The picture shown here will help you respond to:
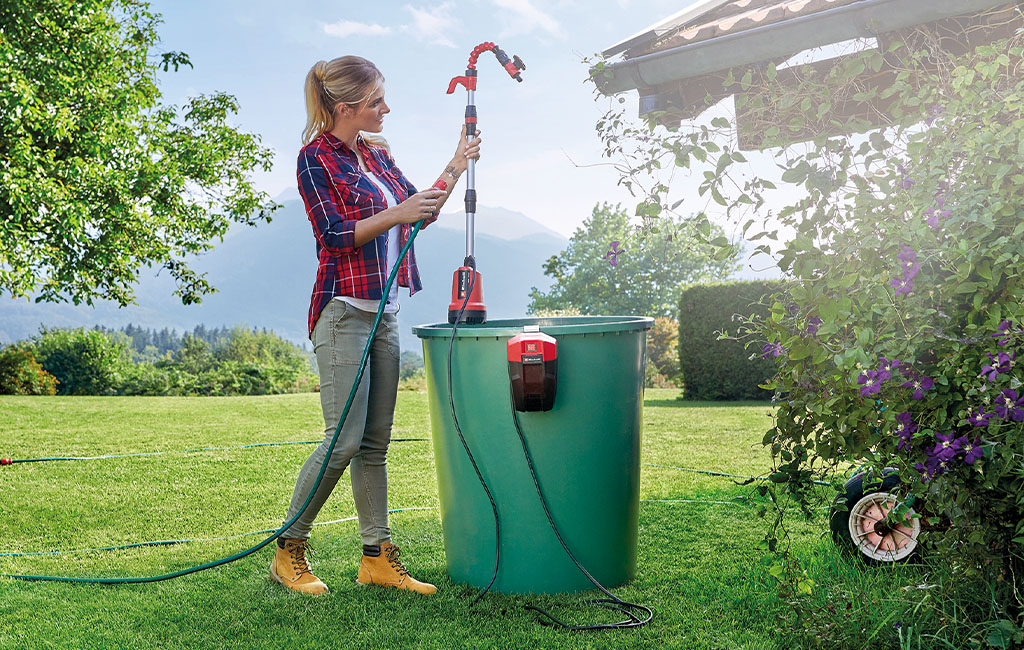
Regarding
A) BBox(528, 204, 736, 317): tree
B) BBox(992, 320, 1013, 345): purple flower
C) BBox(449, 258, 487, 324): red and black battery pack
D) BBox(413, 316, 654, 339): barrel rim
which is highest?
BBox(528, 204, 736, 317): tree

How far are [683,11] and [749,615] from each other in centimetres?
242

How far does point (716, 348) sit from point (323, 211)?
6.61 m

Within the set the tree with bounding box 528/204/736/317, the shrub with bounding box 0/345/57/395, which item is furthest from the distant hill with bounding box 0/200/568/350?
the shrub with bounding box 0/345/57/395

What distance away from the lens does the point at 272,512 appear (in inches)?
141

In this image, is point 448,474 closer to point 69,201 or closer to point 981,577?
point 981,577

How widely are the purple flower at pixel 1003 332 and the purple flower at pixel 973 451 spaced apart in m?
0.20

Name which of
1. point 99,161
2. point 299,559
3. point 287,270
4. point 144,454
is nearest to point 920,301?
point 299,559

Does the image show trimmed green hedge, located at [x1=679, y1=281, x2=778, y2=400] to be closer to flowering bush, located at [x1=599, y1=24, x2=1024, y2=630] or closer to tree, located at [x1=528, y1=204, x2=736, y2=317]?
flowering bush, located at [x1=599, y1=24, x2=1024, y2=630]

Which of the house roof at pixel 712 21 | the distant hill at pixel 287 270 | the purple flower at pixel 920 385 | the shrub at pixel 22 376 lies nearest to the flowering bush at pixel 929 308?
the purple flower at pixel 920 385

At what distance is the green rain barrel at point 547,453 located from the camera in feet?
7.18

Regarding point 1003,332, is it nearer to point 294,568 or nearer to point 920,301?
point 920,301

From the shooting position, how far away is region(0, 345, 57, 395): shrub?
9.62 meters

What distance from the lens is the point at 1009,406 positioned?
55.3 inches

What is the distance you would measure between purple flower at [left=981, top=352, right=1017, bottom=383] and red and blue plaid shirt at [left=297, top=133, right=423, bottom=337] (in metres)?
1.54
